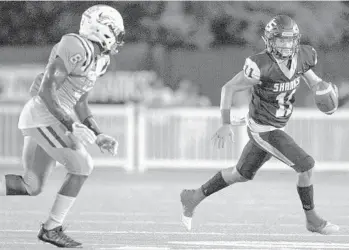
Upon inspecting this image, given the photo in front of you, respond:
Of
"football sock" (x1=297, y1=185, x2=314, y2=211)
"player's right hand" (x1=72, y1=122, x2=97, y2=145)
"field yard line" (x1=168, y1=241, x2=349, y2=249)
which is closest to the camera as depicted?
"player's right hand" (x1=72, y1=122, x2=97, y2=145)

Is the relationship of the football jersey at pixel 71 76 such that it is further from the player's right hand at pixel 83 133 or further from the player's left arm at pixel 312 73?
the player's left arm at pixel 312 73

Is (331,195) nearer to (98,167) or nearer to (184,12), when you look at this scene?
(98,167)

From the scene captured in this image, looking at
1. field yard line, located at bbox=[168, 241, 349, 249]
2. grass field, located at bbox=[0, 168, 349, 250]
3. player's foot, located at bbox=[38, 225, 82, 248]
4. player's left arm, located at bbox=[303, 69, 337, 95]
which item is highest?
player's left arm, located at bbox=[303, 69, 337, 95]

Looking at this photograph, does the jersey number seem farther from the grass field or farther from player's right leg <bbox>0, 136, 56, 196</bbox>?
player's right leg <bbox>0, 136, 56, 196</bbox>

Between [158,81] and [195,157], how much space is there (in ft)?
9.43

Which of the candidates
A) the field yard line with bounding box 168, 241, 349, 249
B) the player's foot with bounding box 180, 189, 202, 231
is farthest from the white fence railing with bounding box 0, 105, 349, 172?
the field yard line with bounding box 168, 241, 349, 249

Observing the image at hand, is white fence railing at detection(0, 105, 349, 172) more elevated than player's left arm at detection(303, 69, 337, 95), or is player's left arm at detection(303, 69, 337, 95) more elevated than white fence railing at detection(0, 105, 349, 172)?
player's left arm at detection(303, 69, 337, 95)

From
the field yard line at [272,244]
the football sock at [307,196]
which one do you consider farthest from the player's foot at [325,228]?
the field yard line at [272,244]

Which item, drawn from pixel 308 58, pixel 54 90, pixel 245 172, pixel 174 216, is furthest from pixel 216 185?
pixel 54 90

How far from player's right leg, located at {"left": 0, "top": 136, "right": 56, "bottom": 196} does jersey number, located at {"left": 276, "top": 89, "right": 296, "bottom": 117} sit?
2.02 m

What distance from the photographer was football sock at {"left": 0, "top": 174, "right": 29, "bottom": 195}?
8594mm

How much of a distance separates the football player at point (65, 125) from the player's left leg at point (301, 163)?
5.07ft

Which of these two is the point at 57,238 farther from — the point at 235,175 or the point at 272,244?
the point at 235,175

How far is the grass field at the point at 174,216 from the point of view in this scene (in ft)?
29.5
